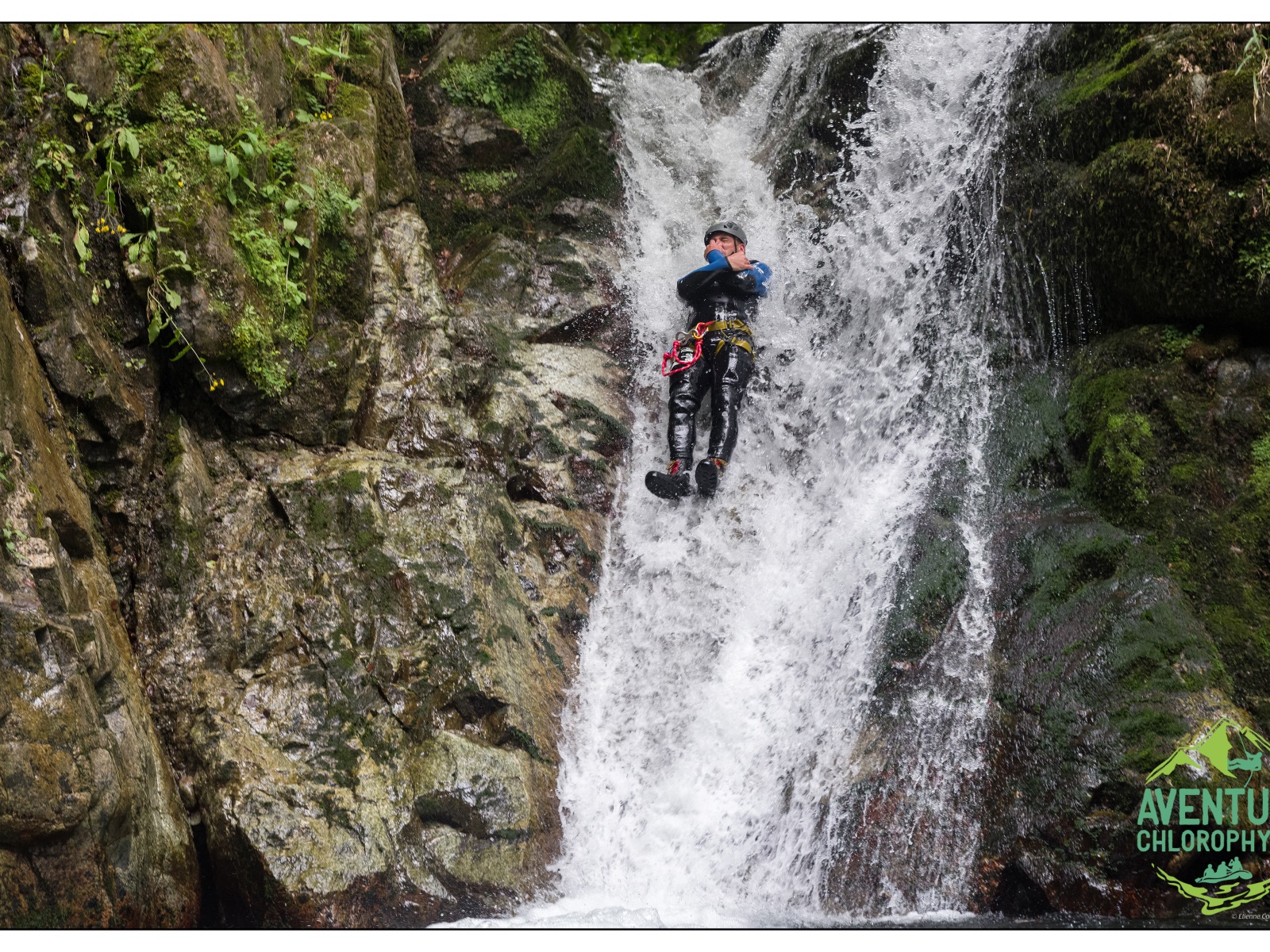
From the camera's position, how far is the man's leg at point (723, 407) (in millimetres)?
7176

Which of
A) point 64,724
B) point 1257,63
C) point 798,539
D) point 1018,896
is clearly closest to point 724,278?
point 798,539

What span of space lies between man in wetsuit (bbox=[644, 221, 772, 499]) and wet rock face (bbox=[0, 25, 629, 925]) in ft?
2.56

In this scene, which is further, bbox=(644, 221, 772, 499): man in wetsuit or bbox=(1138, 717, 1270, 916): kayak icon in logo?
bbox=(644, 221, 772, 499): man in wetsuit

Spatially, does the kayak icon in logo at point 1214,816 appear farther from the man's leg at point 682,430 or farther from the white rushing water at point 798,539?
the man's leg at point 682,430

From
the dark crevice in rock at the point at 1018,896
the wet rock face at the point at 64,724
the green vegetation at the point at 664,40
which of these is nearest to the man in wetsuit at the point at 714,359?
the dark crevice in rock at the point at 1018,896

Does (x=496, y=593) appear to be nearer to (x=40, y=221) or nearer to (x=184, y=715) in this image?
(x=184, y=715)

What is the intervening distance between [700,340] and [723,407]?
2.47 ft

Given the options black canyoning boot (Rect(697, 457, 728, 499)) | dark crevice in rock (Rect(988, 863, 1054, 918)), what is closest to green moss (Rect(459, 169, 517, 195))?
black canyoning boot (Rect(697, 457, 728, 499))

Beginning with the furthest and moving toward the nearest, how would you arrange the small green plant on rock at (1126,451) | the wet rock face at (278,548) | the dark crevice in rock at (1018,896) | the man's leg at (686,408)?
1. the man's leg at (686,408)
2. the small green plant on rock at (1126,451)
3. the dark crevice in rock at (1018,896)
4. the wet rock face at (278,548)

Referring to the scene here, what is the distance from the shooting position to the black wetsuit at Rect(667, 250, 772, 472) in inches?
293

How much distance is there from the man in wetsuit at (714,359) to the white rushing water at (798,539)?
41 cm

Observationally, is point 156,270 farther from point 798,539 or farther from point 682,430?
point 798,539

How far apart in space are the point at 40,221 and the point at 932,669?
579cm

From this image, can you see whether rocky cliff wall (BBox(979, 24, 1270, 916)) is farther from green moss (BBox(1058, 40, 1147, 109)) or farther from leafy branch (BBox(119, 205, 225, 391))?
leafy branch (BBox(119, 205, 225, 391))
